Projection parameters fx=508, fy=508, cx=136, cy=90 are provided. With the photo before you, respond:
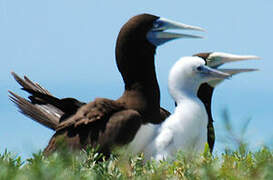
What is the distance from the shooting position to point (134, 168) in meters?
4.07

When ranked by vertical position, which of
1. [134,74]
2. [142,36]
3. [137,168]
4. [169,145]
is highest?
[142,36]

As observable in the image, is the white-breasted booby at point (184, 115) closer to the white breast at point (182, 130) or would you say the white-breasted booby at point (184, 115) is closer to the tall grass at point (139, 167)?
the white breast at point (182, 130)

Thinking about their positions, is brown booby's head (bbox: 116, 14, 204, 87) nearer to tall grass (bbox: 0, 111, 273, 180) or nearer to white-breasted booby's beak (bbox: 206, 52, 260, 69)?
white-breasted booby's beak (bbox: 206, 52, 260, 69)

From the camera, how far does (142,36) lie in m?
6.74

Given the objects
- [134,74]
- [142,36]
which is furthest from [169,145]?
[142,36]

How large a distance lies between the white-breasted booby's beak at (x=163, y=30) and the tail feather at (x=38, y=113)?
180 cm

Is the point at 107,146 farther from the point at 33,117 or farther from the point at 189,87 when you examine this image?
the point at 33,117

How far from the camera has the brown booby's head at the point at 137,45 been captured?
670cm

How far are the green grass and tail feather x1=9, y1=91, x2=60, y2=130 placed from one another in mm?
2835

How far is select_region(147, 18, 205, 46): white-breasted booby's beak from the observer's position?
684cm

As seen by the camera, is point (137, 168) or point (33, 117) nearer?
point (137, 168)

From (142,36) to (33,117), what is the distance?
2.18m

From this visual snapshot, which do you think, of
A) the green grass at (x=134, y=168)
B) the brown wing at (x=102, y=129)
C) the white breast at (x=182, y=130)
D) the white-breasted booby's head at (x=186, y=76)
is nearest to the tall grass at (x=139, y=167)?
the green grass at (x=134, y=168)

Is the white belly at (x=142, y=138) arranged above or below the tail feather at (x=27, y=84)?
below
